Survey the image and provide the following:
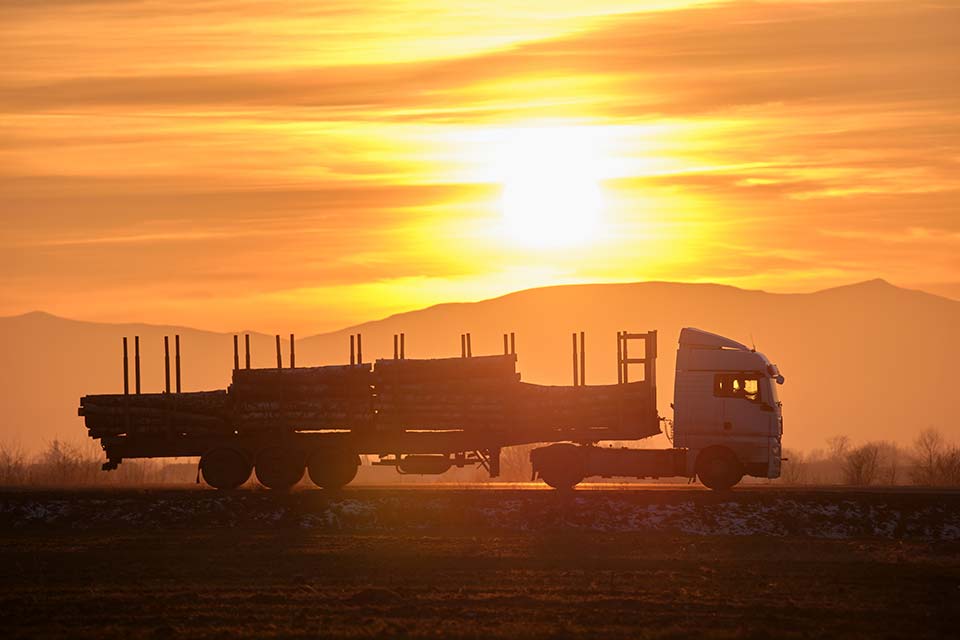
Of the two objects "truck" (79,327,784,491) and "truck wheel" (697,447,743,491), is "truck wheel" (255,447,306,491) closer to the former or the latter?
"truck" (79,327,784,491)

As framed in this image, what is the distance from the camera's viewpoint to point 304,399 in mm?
42844

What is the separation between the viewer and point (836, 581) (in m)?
28.6

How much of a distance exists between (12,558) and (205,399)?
36.8 feet

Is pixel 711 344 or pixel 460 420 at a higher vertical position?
pixel 711 344

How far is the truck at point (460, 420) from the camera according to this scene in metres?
41.2

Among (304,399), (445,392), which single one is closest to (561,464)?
(445,392)

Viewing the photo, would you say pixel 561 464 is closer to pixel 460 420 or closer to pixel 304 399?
pixel 460 420

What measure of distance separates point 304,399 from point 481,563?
42.6 ft

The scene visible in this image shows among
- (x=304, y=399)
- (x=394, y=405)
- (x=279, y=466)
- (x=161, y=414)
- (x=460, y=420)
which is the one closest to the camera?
(x=460, y=420)

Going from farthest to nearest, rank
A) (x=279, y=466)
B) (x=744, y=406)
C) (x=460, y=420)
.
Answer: (x=279, y=466), (x=460, y=420), (x=744, y=406)

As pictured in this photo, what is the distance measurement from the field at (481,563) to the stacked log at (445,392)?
2.25 meters

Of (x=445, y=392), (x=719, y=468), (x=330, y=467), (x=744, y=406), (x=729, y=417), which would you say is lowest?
(x=719, y=468)

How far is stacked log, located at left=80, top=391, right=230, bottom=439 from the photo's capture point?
4328 centimetres

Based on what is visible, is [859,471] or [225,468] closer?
[225,468]
